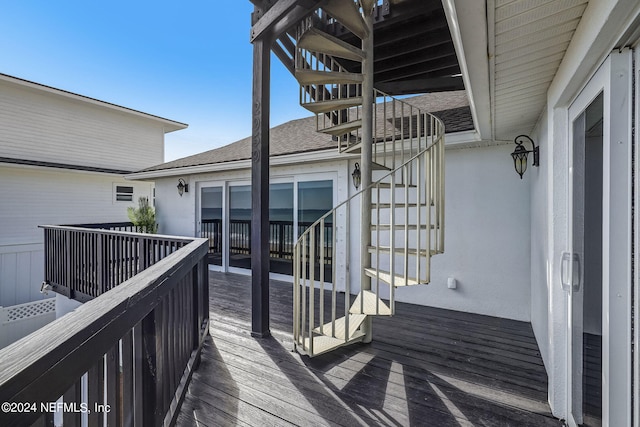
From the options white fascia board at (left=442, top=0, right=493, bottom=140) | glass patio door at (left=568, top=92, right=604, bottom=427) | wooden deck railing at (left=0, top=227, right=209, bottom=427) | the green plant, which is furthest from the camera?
the green plant

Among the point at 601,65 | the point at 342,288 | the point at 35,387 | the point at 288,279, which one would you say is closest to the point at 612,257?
the point at 601,65

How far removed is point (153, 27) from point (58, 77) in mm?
4847

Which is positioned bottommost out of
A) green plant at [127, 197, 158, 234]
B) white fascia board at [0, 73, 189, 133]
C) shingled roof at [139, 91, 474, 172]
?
green plant at [127, 197, 158, 234]

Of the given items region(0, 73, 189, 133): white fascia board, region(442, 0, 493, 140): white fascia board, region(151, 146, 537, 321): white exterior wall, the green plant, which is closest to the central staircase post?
region(442, 0, 493, 140): white fascia board

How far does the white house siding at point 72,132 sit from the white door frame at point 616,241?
12.5 meters

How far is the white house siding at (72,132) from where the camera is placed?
28.1 feet

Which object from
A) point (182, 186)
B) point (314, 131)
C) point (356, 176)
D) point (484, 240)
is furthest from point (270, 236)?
point (484, 240)

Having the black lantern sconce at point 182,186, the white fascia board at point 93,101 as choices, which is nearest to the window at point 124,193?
the white fascia board at point 93,101

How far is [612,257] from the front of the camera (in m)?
1.30

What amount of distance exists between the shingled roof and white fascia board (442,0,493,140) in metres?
1.59

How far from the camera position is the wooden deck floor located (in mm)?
2033

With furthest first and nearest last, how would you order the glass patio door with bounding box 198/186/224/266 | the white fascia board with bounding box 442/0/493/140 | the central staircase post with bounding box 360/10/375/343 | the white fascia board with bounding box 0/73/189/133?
the white fascia board with bounding box 0/73/189/133, the glass patio door with bounding box 198/186/224/266, the central staircase post with bounding box 360/10/375/343, the white fascia board with bounding box 442/0/493/140

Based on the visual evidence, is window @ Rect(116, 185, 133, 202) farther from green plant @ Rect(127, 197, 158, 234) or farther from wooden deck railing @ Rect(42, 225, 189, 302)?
wooden deck railing @ Rect(42, 225, 189, 302)

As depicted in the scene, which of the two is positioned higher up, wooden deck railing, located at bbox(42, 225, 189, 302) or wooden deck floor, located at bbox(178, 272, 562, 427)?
wooden deck railing, located at bbox(42, 225, 189, 302)
